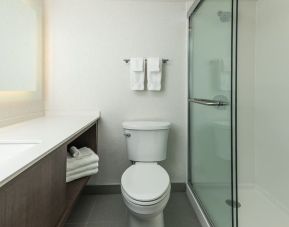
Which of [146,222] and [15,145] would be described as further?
[146,222]

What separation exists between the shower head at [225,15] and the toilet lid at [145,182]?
107 cm

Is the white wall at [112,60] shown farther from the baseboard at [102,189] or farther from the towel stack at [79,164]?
the towel stack at [79,164]

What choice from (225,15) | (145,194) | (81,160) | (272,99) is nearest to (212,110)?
(225,15)

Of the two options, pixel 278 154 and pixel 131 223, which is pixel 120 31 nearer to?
pixel 131 223

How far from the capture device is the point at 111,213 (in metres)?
1.87

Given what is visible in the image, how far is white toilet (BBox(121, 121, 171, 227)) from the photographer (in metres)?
1.35

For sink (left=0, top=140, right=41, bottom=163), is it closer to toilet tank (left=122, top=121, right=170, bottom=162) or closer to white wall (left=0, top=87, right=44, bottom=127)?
white wall (left=0, top=87, right=44, bottom=127)

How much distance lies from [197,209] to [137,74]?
1.26m

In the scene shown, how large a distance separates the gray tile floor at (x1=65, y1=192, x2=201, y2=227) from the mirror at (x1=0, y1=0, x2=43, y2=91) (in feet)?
3.58

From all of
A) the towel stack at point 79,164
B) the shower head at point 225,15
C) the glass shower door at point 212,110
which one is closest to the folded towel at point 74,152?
the towel stack at point 79,164

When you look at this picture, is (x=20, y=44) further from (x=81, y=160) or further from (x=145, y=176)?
(x=145, y=176)

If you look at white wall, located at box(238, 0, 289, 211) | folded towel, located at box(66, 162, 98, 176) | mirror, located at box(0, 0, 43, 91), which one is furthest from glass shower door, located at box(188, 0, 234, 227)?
mirror, located at box(0, 0, 43, 91)

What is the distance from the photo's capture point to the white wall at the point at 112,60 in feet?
6.86

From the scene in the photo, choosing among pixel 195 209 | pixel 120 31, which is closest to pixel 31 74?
pixel 120 31
